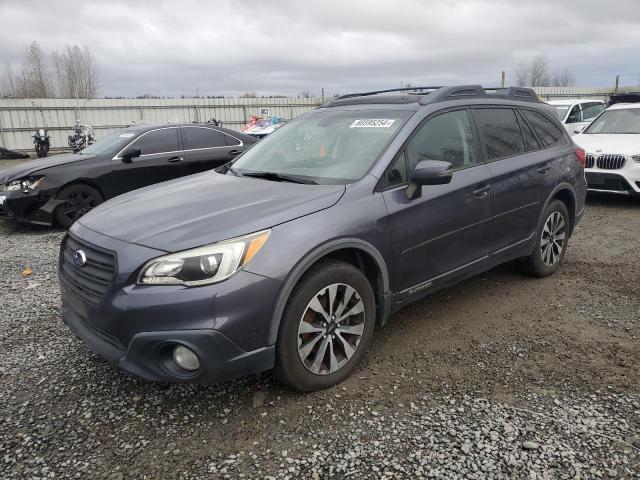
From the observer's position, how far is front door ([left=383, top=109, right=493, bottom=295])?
3312 millimetres

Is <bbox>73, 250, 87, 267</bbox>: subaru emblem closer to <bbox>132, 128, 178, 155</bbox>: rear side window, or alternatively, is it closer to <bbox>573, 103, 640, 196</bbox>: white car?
<bbox>132, 128, 178, 155</bbox>: rear side window

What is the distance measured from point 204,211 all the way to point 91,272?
71 cm

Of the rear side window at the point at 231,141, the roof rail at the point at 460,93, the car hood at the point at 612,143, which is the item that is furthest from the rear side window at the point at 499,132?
the rear side window at the point at 231,141

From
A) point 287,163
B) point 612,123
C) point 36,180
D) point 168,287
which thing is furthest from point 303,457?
point 612,123

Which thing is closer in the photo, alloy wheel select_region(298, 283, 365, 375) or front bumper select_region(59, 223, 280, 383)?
front bumper select_region(59, 223, 280, 383)

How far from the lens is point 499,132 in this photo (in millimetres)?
4258

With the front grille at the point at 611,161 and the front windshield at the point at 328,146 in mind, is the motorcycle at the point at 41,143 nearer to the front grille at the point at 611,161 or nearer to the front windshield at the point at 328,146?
the front windshield at the point at 328,146

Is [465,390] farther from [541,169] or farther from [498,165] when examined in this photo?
[541,169]

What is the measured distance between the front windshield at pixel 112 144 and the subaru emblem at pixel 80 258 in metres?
5.21

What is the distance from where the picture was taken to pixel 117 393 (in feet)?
9.99

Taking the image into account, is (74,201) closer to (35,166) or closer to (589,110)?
(35,166)

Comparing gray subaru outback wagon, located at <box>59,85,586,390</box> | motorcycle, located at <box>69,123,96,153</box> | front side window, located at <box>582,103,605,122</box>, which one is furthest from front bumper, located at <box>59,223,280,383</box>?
motorcycle, located at <box>69,123,96,153</box>

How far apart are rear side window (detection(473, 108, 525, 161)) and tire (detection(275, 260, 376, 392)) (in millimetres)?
1807

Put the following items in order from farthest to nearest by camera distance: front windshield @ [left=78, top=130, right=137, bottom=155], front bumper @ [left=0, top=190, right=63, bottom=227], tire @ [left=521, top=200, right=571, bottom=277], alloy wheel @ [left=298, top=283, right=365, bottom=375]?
front windshield @ [left=78, top=130, right=137, bottom=155] < front bumper @ [left=0, top=190, right=63, bottom=227] < tire @ [left=521, top=200, right=571, bottom=277] < alloy wheel @ [left=298, top=283, right=365, bottom=375]
